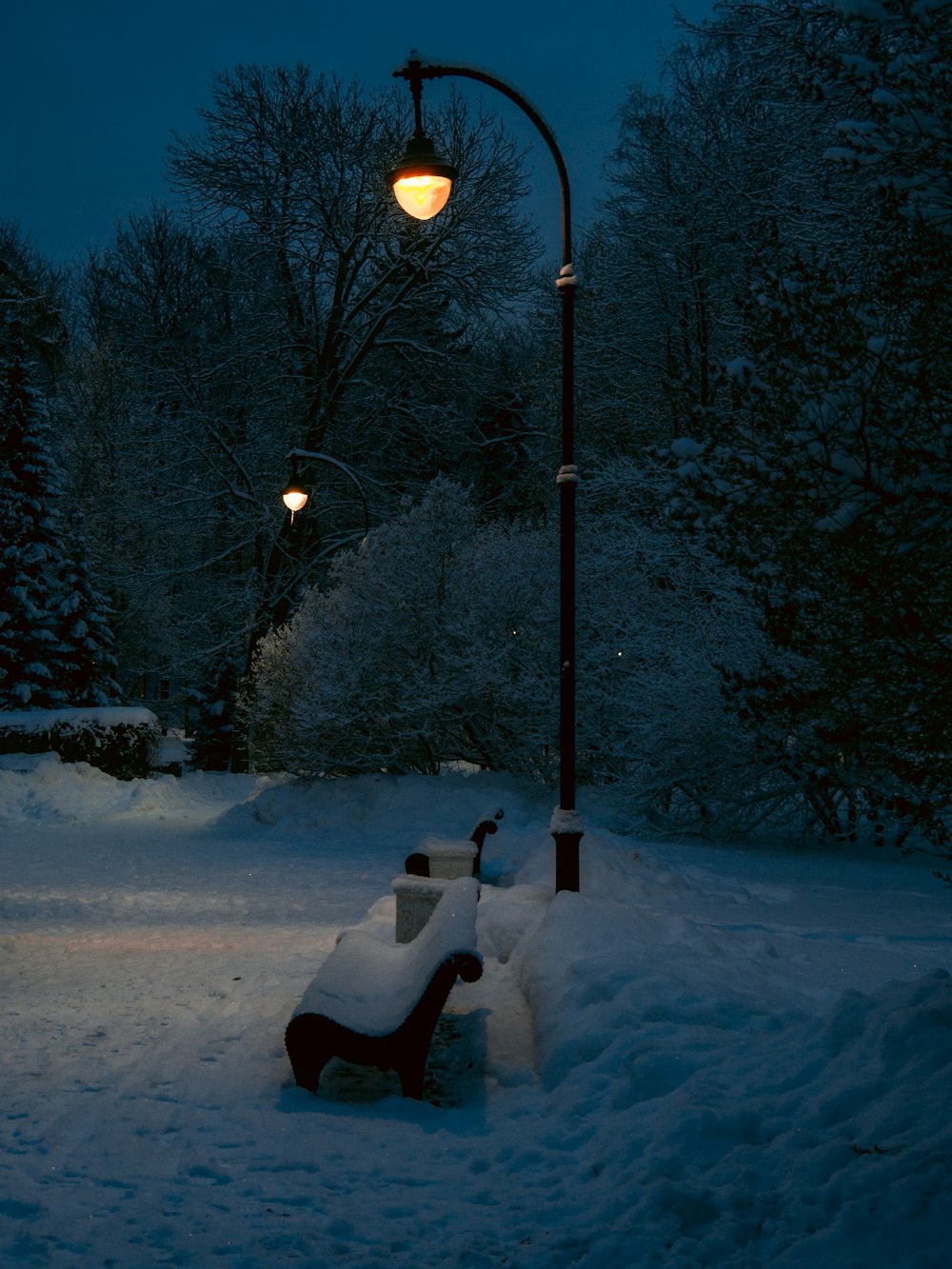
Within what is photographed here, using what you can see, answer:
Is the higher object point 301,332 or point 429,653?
point 301,332

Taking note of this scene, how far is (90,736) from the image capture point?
1018 inches

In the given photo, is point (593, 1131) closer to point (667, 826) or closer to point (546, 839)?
point (546, 839)

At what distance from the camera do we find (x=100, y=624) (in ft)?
110

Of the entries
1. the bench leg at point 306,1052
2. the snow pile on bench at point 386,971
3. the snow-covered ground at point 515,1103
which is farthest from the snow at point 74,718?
the bench leg at point 306,1052

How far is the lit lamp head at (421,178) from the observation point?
30.7 ft

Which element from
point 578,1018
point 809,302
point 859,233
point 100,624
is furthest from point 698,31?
point 100,624

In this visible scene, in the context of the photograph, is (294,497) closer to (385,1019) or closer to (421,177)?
(421,177)

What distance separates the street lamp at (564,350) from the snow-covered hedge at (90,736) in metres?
17.8

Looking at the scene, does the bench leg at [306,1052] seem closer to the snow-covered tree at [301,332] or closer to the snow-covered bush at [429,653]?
the snow-covered bush at [429,653]

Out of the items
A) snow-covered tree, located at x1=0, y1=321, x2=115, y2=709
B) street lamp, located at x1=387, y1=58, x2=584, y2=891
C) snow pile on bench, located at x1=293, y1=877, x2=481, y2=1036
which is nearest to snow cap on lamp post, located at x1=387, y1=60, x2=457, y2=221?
street lamp, located at x1=387, y1=58, x2=584, y2=891

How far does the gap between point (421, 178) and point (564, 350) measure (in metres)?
1.72

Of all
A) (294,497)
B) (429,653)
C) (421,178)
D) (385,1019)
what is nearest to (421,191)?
(421,178)

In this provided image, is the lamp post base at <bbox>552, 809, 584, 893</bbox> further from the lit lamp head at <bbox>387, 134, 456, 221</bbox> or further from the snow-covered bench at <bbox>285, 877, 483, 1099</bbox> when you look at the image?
the lit lamp head at <bbox>387, 134, 456, 221</bbox>

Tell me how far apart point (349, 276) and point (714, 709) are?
1516 cm
